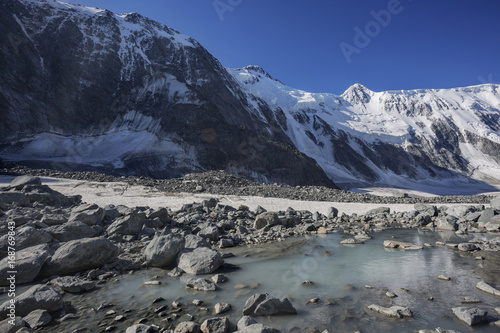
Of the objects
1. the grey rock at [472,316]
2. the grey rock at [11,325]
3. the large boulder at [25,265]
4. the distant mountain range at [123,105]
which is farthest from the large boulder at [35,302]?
the distant mountain range at [123,105]

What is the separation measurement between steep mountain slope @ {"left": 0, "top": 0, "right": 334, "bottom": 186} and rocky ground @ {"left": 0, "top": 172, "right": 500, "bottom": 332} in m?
33.5

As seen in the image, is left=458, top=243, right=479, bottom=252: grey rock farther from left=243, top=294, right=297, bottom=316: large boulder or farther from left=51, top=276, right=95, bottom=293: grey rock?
left=51, top=276, right=95, bottom=293: grey rock

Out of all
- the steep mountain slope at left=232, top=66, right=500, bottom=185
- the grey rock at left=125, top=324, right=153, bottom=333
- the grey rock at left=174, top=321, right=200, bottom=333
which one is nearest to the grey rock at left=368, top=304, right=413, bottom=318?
the grey rock at left=174, top=321, right=200, bottom=333

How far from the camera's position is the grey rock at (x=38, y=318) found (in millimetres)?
4457

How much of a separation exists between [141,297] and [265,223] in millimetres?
8206

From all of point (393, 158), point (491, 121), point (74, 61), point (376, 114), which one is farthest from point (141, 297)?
point (491, 121)

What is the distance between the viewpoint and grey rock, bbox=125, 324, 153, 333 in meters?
4.18

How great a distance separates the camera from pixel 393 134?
142 metres

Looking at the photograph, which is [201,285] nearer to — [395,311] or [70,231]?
[395,311]

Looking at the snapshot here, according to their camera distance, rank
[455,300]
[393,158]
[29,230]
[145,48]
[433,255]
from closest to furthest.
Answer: [455,300] → [29,230] → [433,255] → [145,48] → [393,158]

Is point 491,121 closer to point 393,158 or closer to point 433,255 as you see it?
point 393,158

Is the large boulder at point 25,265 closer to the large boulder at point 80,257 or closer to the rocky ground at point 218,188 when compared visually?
the large boulder at point 80,257

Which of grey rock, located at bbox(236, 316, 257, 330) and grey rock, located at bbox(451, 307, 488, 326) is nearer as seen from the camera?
grey rock, located at bbox(236, 316, 257, 330)

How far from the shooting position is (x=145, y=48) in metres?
71.1
